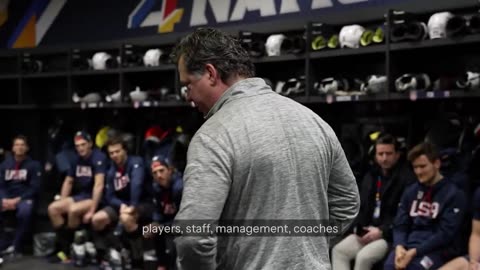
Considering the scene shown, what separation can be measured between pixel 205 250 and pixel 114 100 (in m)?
5.59

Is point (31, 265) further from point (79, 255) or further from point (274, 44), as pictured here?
point (274, 44)

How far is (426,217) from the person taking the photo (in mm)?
4262

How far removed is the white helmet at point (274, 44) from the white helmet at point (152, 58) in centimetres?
141

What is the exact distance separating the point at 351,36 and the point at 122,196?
2.67 metres

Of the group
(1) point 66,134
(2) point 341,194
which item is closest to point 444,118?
(2) point 341,194

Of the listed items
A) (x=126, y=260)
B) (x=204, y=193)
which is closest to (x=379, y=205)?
(x=126, y=260)

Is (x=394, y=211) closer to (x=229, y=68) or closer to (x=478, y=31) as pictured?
(x=478, y=31)

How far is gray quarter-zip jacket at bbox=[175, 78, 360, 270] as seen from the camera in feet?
4.80

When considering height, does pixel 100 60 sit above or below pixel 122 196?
above

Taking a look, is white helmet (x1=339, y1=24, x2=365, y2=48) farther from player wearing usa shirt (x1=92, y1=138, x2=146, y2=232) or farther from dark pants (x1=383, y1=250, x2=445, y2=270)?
player wearing usa shirt (x1=92, y1=138, x2=146, y2=232)

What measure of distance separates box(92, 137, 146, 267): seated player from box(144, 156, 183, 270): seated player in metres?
0.29

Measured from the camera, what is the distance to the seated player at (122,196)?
5.97 m

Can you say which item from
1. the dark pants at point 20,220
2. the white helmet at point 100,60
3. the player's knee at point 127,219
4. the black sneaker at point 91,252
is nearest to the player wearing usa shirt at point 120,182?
the player's knee at point 127,219

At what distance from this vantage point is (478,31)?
4.18m
